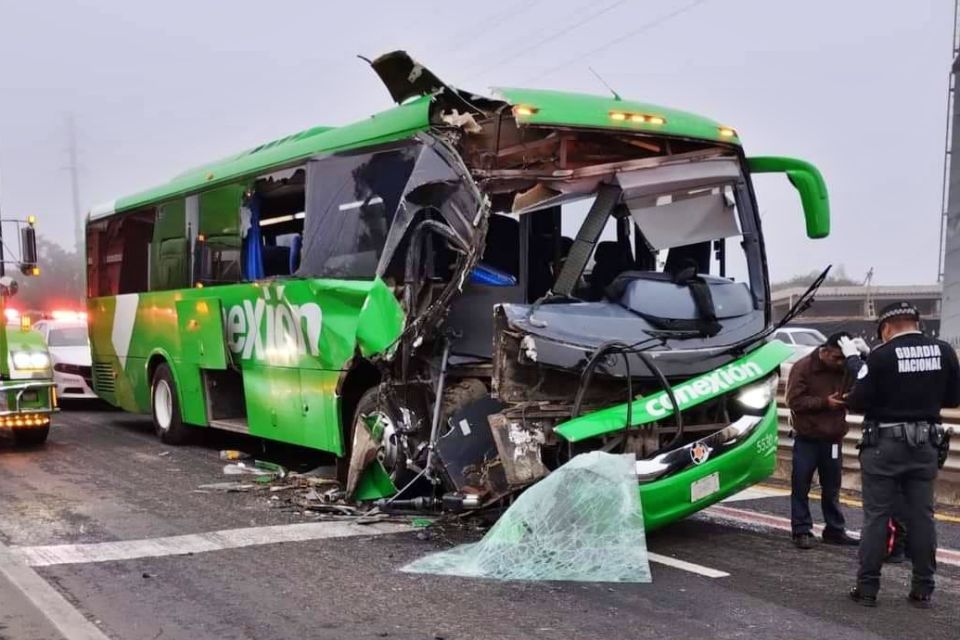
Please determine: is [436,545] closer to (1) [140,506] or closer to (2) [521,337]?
(2) [521,337]

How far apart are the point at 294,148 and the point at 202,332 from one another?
2543 millimetres

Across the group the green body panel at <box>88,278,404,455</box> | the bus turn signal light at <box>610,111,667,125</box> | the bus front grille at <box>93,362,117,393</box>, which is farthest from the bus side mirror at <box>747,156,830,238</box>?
the bus front grille at <box>93,362,117,393</box>

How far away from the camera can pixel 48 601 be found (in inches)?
194

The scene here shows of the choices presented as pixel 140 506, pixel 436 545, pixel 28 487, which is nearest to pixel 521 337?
pixel 436 545

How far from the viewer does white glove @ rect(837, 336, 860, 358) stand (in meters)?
5.68

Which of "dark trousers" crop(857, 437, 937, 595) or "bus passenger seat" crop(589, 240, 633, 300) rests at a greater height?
"bus passenger seat" crop(589, 240, 633, 300)

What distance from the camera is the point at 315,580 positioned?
5.47 m

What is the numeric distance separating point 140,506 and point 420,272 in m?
3.08

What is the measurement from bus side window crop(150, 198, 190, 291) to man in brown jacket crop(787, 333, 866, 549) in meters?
6.87

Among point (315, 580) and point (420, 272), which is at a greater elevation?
point (420, 272)

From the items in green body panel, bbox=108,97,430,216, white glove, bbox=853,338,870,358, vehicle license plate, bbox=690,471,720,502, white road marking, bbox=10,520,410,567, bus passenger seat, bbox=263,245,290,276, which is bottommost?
white road marking, bbox=10,520,410,567

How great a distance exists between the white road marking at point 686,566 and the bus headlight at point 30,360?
735 centimetres

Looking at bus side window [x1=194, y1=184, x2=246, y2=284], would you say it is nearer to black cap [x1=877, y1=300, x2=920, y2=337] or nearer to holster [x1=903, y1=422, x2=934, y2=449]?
black cap [x1=877, y1=300, x2=920, y2=337]

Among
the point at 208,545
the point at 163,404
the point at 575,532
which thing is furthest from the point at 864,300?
the point at 208,545
